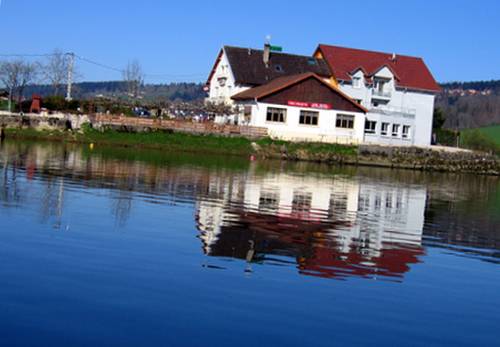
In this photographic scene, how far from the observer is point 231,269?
14125mm

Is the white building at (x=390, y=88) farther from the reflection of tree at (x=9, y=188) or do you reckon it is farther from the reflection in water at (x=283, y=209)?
the reflection of tree at (x=9, y=188)

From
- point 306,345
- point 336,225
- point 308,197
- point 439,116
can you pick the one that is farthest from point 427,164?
point 306,345

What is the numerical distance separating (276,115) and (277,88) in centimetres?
251

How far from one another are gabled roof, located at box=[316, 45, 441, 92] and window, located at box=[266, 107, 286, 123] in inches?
489

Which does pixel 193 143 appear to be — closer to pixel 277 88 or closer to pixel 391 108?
pixel 277 88

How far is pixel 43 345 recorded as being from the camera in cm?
914

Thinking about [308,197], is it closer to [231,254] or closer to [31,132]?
[231,254]

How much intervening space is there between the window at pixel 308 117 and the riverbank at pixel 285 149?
17.6 ft

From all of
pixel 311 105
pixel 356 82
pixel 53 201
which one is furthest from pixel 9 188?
pixel 356 82

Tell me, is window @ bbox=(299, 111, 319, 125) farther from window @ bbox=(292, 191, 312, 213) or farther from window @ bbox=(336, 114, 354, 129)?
window @ bbox=(292, 191, 312, 213)

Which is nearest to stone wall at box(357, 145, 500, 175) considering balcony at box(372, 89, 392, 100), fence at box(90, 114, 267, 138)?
fence at box(90, 114, 267, 138)

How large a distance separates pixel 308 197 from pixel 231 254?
14.8m

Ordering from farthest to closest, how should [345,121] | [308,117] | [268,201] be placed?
[345,121], [308,117], [268,201]

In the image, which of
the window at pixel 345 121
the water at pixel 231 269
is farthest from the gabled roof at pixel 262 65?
the water at pixel 231 269
